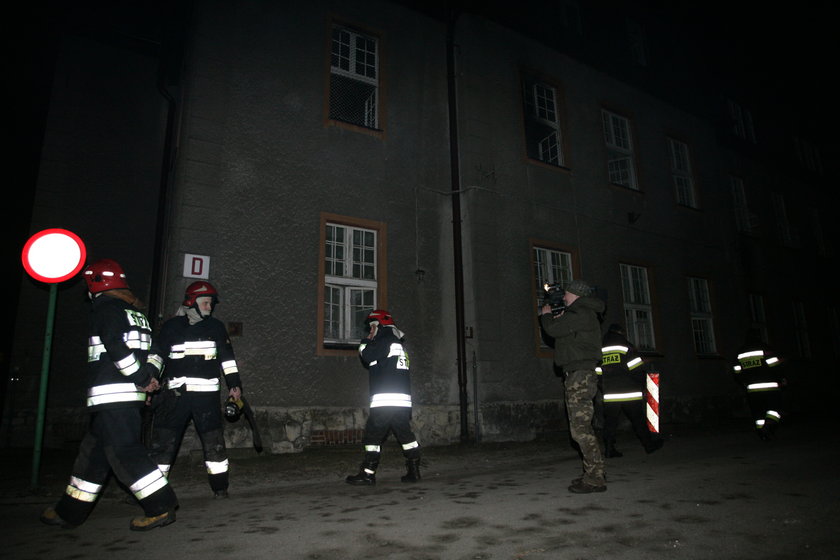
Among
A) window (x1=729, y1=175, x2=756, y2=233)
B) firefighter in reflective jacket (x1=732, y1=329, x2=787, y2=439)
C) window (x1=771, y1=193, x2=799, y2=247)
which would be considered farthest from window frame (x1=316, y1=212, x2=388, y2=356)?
window (x1=771, y1=193, x2=799, y2=247)

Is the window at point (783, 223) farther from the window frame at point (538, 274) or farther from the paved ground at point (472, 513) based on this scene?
the paved ground at point (472, 513)

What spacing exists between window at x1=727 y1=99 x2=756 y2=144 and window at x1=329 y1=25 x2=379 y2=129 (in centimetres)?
1334

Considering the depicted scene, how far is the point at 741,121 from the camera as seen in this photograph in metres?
18.0

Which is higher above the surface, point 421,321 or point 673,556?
point 421,321

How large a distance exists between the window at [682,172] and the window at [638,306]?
3.11m

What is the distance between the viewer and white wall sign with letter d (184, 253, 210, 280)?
7.16 m

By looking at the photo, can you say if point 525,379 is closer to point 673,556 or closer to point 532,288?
point 532,288

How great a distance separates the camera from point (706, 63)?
16312mm

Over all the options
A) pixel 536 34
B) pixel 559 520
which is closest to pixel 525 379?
pixel 559 520

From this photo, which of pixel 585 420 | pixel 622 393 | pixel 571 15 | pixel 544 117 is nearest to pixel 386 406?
→ pixel 585 420

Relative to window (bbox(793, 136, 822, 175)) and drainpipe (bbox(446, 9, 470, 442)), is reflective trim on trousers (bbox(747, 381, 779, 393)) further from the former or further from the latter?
window (bbox(793, 136, 822, 175))

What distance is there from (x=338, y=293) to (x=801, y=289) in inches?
597

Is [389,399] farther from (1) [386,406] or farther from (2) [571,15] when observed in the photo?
(2) [571,15]

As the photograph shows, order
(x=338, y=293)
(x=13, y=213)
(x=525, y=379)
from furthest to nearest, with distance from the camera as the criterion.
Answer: (x=13, y=213) < (x=525, y=379) < (x=338, y=293)
